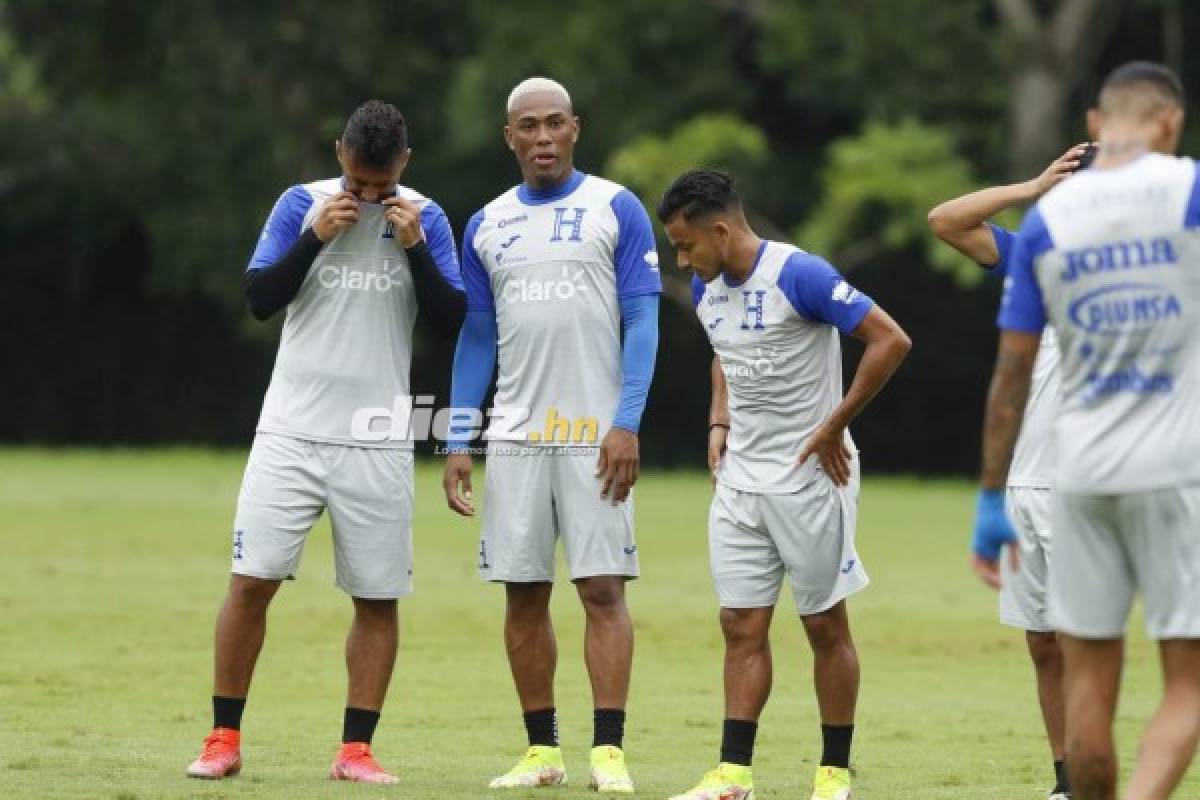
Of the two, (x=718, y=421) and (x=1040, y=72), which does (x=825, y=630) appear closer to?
(x=718, y=421)

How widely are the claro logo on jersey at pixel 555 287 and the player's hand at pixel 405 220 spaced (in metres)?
0.48

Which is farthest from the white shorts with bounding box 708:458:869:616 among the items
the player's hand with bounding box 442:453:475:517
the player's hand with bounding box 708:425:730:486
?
the player's hand with bounding box 442:453:475:517

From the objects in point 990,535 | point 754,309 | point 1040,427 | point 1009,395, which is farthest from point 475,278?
point 990,535

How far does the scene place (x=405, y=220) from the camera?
9.24 m

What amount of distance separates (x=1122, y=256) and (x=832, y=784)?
9.27 feet

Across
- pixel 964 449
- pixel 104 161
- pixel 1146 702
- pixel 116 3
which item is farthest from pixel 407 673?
pixel 104 161

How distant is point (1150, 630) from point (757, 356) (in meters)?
2.34

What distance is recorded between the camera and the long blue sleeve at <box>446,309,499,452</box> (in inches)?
380

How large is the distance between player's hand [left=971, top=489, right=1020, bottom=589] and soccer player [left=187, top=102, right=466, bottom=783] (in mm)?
3075

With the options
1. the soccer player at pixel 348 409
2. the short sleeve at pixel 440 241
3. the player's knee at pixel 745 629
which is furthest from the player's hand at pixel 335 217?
the player's knee at pixel 745 629

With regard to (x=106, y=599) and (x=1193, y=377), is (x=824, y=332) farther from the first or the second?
(x=106, y=599)

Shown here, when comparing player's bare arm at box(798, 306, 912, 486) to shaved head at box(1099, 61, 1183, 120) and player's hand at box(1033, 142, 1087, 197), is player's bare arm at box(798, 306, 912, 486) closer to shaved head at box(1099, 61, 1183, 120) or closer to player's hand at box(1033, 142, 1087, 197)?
player's hand at box(1033, 142, 1087, 197)

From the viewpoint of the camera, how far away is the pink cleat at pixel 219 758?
9117 mm

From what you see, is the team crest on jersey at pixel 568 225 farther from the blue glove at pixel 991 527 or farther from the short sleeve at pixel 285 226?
the blue glove at pixel 991 527
